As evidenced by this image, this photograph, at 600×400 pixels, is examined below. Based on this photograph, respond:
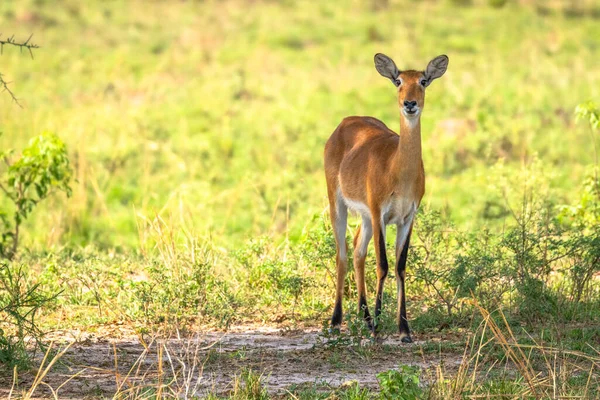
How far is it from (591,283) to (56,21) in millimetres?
16741

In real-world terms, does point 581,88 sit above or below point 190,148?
above

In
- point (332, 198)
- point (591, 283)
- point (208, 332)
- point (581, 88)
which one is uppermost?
point (581, 88)

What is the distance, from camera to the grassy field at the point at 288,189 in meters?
6.11

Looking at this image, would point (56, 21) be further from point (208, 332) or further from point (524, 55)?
point (208, 332)

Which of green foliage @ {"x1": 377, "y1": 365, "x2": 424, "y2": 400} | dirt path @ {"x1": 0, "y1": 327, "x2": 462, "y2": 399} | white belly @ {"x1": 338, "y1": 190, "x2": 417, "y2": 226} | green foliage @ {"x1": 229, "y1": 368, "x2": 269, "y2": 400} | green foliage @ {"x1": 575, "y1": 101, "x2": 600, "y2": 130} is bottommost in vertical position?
dirt path @ {"x1": 0, "y1": 327, "x2": 462, "y2": 399}

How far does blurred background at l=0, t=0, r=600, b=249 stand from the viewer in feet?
36.3

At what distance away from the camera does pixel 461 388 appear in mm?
4812

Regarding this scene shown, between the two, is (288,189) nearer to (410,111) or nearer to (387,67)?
(387,67)

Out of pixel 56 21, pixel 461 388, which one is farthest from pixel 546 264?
pixel 56 21

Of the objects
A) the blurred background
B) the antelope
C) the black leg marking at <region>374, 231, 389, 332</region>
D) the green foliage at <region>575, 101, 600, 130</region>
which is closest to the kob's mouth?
the antelope

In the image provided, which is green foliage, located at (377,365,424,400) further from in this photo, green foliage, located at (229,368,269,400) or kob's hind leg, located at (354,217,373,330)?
kob's hind leg, located at (354,217,373,330)

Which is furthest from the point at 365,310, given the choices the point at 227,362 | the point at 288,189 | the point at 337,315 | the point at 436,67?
the point at 288,189

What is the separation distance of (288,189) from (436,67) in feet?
14.5

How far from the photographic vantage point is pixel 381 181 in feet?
21.9
